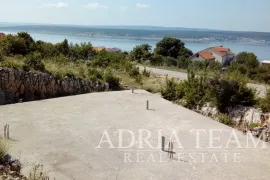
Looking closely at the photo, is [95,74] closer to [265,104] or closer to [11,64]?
[11,64]

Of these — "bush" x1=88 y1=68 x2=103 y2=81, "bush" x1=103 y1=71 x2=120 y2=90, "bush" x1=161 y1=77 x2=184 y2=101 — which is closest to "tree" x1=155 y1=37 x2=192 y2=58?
"bush" x1=88 y1=68 x2=103 y2=81

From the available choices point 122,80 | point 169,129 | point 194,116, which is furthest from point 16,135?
point 122,80

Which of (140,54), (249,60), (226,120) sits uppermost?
(140,54)

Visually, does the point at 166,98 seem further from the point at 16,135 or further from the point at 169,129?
the point at 16,135

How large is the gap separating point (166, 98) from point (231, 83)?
318cm

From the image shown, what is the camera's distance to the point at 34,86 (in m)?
13.4

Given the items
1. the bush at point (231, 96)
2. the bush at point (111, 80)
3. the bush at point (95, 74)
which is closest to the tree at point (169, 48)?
the bush at point (95, 74)

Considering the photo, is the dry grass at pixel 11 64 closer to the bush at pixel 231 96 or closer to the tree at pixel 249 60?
the bush at pixel 231 96

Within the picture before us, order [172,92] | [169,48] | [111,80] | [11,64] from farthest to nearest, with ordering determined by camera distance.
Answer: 1. [169,48]
2. [111,80]
3. [172,92]
4. [11,64]

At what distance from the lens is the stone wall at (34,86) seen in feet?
41.5

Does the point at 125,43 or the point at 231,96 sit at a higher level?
the point at 231,96

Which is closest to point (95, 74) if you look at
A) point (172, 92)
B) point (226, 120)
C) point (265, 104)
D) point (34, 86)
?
point (34, 86)

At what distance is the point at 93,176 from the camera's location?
659cm

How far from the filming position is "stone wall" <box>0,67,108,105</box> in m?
12.7
